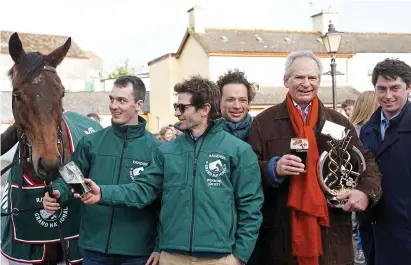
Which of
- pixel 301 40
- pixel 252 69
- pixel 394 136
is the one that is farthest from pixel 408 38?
pixel 394 136

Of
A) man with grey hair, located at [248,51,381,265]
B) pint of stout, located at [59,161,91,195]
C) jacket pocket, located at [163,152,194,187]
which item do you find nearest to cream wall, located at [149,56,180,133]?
man with grey hair, located at [248,51,381,265]

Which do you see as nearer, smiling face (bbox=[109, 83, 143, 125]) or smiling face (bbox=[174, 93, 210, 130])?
smiling face (bbox=[174, 93, 210, 130])

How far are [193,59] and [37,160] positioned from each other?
91.4ft

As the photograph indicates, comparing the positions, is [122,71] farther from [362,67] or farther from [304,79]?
[304,79]

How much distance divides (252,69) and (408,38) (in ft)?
41.1

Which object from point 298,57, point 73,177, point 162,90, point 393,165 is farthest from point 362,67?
point 73,177

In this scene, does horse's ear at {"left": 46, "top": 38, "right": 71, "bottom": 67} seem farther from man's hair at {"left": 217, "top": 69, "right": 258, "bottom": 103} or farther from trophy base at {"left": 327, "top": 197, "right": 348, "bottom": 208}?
trophy base at {"left": 327, "top": 197, "right": 348, "bottom": 208}

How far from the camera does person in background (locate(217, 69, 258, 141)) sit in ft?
13.5

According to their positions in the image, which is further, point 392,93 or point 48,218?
point 48,218

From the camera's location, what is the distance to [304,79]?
141 inches

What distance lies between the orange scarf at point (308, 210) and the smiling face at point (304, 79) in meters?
0.23

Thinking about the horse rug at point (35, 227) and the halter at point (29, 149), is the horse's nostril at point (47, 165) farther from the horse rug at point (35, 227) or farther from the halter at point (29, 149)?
the horse rug at point (35, 227)

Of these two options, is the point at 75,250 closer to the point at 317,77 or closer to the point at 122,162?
the point at 122,162

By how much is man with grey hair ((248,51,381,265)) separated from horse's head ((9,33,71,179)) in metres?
1.42
